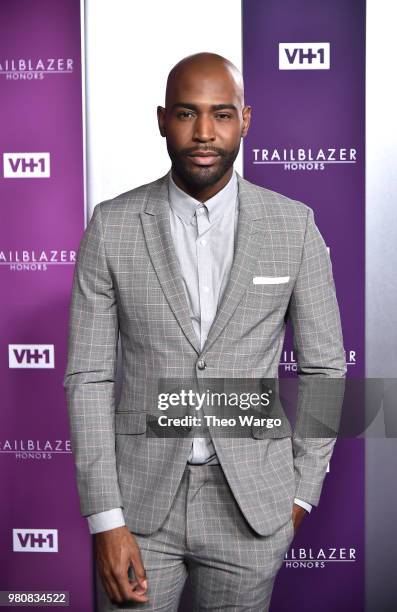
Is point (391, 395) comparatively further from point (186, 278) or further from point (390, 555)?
point (186, 278)

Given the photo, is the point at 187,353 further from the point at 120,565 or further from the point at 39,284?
the point at 39,284

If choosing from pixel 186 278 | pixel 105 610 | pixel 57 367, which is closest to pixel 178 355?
pixel 186 278

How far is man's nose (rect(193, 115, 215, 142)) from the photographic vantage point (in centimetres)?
177

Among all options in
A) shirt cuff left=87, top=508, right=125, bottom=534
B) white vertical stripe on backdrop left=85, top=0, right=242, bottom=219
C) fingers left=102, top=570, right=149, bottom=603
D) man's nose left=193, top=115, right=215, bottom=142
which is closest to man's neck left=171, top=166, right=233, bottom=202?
man's nose left=193, top=115, right=215, bottom=142

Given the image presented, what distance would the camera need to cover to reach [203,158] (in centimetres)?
180

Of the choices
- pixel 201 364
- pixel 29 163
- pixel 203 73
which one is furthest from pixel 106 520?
pixel 29 163

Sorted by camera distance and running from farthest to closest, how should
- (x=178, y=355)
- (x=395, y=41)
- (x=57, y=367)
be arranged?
1. (x=57, y=367)
2. (x=395, y=41)
3. (x=178, y=355)

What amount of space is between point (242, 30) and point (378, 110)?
54 centimetres

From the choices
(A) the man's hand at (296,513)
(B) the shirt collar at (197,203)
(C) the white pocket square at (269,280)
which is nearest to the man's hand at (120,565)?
(A) the man's hand at (296,513)

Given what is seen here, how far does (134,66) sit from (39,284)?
843mm

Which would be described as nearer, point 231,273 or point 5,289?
point 231,273

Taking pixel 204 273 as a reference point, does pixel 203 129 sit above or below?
above

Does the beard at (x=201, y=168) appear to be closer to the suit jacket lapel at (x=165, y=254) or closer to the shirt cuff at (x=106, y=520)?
the suit jacket lapel at (x=165, y=254)

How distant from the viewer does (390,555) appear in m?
2.97
